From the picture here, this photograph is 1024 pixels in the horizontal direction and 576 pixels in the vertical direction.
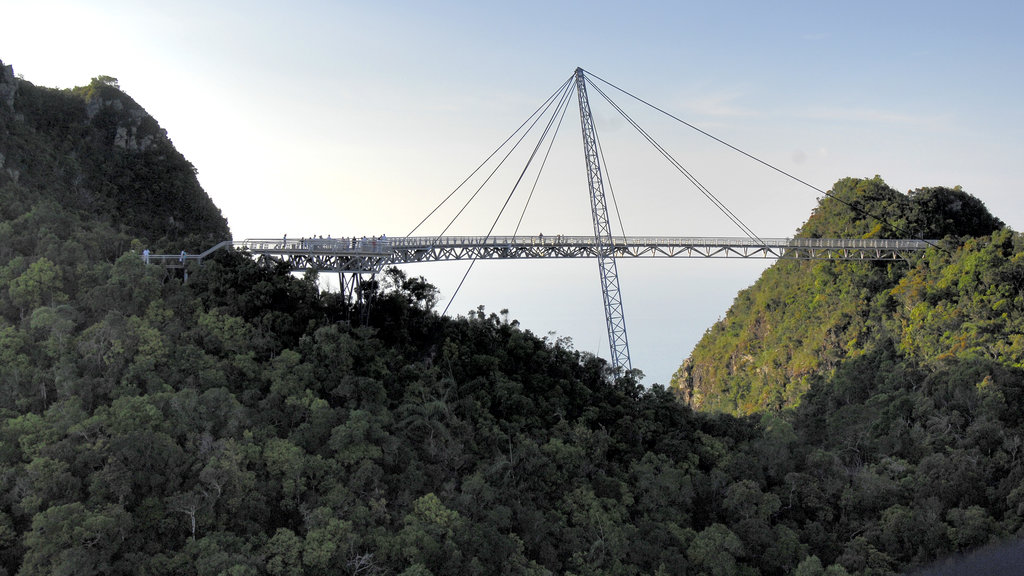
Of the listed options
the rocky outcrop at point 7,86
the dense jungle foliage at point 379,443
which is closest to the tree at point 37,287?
the dense jungle foliage at point 379,443

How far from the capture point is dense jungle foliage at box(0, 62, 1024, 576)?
22250 millimetres

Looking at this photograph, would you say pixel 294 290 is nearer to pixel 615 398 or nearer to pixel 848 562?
pixel 615 398

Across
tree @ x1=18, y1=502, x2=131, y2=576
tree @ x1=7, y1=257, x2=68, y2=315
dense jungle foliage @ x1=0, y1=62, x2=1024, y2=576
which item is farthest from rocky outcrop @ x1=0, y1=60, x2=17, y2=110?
tree @ x1=18, y1=502, x2=131, y2=576

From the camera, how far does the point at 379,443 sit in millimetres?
26078

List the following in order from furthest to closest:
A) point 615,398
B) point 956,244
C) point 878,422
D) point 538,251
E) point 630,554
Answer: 1. point 956,244
2. point 538,251
3. point 878,422
4. point 615,398
5. point 630,554

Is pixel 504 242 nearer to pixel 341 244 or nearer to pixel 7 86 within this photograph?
pixel 341 244

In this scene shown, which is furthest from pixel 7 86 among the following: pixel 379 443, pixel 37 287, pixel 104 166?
pixel 379 443

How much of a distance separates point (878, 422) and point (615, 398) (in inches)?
460

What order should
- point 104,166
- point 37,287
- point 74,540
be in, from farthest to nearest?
point 104,166, point 37,287, point 74,540

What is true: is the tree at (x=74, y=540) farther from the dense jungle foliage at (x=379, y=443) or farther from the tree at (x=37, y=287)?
the tree at (x=37, y=287)

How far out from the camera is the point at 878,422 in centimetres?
3622

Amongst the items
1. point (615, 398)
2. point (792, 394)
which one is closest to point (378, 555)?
point (615, 398)

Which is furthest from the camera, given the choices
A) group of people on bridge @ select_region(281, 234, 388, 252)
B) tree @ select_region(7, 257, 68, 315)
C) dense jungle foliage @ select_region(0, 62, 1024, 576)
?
group of people on bridge @ select_region(281, 234, 388, 252)

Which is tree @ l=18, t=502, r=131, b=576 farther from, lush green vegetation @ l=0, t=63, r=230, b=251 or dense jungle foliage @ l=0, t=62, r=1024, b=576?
lush green vegetation @ l=0, t=63, r=230, b=251
